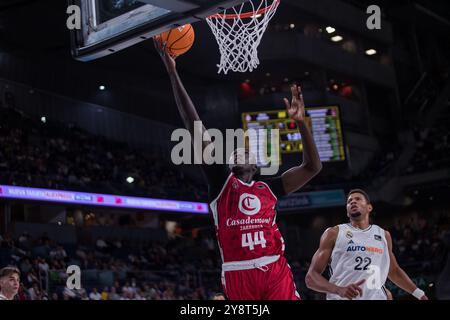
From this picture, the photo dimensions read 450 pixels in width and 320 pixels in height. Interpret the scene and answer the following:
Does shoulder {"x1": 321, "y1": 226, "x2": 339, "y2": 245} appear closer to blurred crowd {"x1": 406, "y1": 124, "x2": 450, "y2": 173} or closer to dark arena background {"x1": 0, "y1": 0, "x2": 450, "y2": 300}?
dark arena background {"x1": 0, "y1": 0, "x2": 450, "y2": 300}

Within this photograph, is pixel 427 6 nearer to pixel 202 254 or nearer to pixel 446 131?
pixel 446 131

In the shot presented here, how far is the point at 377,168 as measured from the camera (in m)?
26.0

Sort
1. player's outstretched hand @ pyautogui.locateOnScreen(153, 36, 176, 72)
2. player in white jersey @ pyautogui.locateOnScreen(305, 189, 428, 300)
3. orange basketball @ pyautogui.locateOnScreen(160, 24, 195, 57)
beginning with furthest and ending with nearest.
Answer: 1. orange basketball @ pyautogui.locateOnScreen(160, 24, 195, 57)
2. player in white jersey @ pyautogui.locateOnScreen(305, 189, 428, 300)
3. player's outstretched hand @ pyautogui.locateOnScreen(153, 36, 176, 72)

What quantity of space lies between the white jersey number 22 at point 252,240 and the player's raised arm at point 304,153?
391mm

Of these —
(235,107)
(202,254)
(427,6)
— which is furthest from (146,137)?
(427,6)

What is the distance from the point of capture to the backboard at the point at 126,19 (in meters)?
4.96

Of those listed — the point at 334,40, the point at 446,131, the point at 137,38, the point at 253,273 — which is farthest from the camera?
the point at 334,40

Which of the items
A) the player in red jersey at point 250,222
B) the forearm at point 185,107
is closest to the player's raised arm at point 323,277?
the player in red jersey at point 250,222

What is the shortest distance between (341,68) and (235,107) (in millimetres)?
4587

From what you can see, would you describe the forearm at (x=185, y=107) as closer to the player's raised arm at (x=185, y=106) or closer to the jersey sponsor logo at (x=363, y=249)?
the player's raised arm at (x=185, y=106)

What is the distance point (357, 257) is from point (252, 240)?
3.68 feet

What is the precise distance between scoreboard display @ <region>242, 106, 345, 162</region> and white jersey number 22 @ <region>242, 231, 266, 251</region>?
614 inches

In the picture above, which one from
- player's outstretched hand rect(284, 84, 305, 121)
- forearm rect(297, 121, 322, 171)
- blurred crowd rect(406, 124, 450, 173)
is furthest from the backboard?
blurred crowd rect(406, 124, 450, 173)

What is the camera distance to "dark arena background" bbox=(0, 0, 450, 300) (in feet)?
59.1
